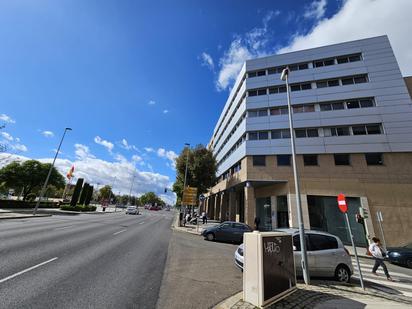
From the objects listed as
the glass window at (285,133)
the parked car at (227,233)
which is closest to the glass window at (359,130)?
the glass window at (285,133)

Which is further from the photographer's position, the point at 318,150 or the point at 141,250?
the point at 318,150

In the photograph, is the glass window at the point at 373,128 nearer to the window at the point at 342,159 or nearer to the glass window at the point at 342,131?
the glass window at the point at 342,131

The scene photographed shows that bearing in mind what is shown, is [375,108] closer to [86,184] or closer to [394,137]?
[394,137]

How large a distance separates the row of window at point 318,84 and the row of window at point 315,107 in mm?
2355

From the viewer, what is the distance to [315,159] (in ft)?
70.4

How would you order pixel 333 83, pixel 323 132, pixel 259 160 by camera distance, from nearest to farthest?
pixel 323 132 → pixel 259 160 → pixel 333 83

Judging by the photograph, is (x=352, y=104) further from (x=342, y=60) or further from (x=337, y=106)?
(x=342, y=60)

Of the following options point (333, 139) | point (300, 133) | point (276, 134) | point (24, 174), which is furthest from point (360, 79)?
point (24, 174)

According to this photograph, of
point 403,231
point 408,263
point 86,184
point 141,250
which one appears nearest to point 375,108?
point 403,231

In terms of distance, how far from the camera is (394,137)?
19.6 m

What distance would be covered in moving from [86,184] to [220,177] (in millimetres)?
29795

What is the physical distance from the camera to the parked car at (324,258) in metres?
6.83

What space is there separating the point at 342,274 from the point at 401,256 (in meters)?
7.87

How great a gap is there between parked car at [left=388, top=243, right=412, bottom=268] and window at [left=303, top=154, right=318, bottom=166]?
10597 mm
